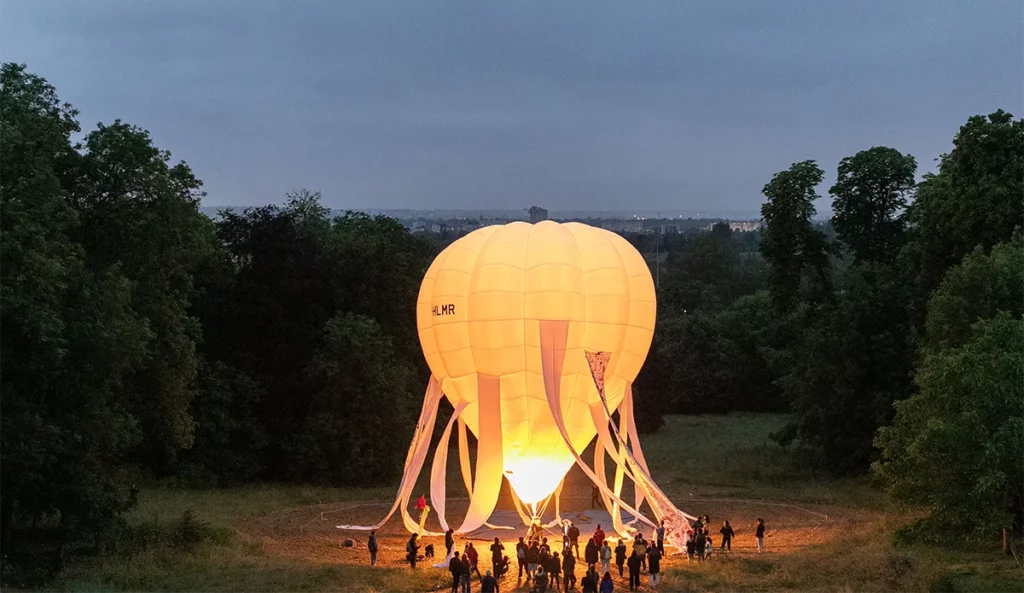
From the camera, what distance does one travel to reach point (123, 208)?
27516 mm

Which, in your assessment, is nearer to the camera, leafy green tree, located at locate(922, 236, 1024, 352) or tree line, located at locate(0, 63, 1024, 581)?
tree line, located at locate(0, 63, 1024, 581)

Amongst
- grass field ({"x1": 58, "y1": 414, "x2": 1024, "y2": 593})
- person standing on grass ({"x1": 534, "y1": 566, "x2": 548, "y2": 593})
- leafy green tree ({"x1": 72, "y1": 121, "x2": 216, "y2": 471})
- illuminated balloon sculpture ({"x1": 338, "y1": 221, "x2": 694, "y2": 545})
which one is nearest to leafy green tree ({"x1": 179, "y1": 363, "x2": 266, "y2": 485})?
grass field ({"x1": 58, "y1": 414, "x2": 1024, "y2": 593})

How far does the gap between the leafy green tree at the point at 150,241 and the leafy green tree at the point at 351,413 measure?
527 centimetres

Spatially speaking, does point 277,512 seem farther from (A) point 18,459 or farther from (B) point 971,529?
(B) point 971,529

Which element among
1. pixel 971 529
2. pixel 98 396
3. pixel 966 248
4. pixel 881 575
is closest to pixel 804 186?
pixel 966 248

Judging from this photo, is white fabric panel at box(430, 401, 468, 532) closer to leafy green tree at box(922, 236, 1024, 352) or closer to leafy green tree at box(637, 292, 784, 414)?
leafy green tree at box(922, 236, 1024, 352)

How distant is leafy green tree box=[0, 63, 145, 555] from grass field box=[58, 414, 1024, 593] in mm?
1682

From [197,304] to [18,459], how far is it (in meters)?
19.6

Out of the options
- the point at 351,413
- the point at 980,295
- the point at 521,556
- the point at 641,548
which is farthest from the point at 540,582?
the point at 351,413

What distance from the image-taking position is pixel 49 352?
20812 mm

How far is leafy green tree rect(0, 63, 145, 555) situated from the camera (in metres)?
20.6

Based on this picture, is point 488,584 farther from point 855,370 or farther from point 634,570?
point 855,370

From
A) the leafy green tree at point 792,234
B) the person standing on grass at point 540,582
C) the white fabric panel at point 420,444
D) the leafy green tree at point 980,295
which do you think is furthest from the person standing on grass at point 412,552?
the leafy green tree at point 792,234

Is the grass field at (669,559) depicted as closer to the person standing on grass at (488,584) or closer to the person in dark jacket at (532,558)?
the person in dark jacket at (532,558)
